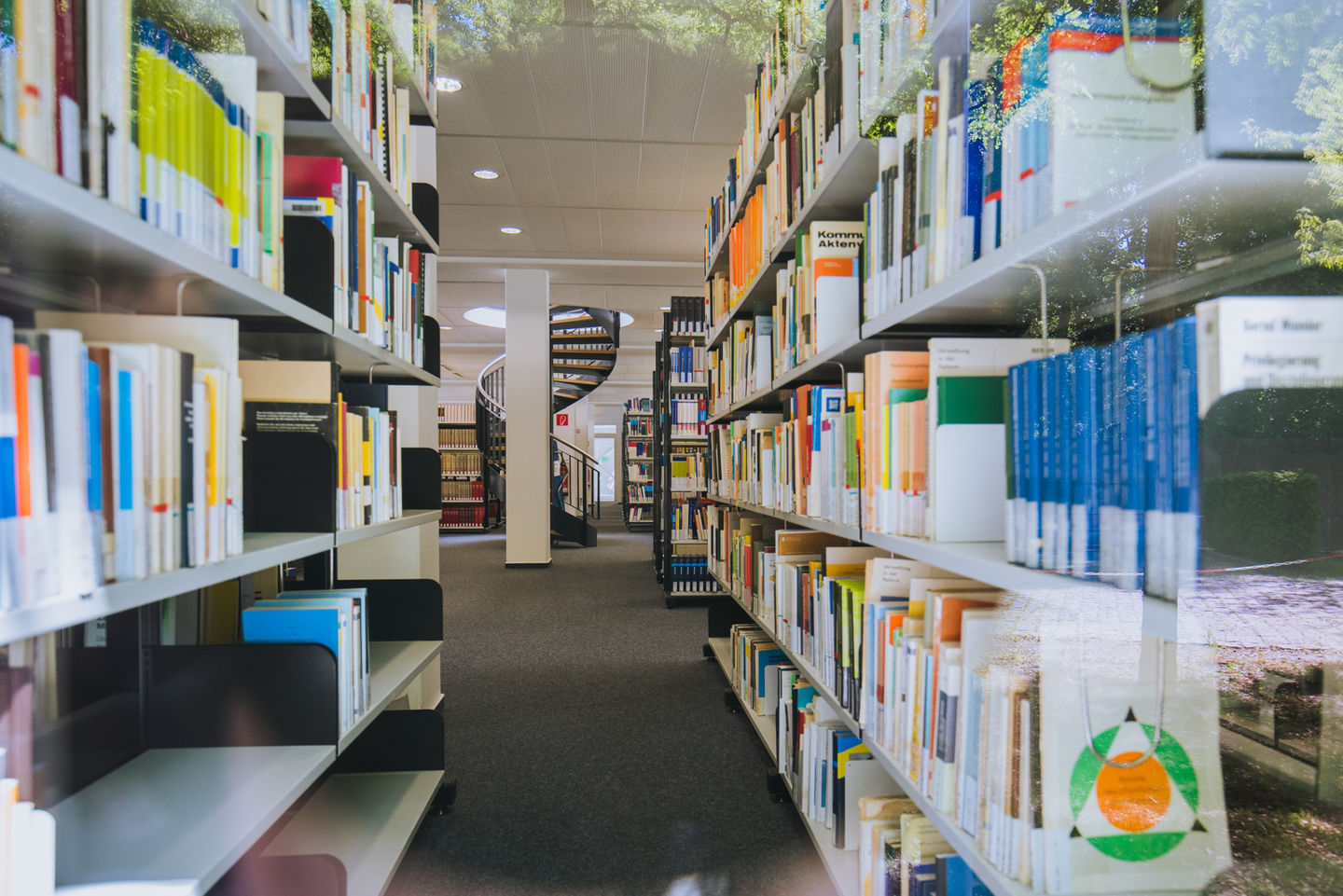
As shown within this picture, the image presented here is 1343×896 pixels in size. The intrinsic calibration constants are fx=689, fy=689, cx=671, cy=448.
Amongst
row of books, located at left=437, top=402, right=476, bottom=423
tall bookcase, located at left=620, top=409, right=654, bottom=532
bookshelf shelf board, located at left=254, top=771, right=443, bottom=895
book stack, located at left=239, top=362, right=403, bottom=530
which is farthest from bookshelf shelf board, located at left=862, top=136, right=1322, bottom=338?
row of books, located at left=437, top=402, right=476, bottom=423

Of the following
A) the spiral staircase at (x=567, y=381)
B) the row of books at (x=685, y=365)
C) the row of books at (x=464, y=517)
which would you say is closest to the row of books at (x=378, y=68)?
the row of books at (x=685, y=365)

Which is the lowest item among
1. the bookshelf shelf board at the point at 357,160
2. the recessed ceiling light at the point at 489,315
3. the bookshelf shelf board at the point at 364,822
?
the bookshelf shelf board at the point at 364,822

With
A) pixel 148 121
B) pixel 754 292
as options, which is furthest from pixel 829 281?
pixel 148 121

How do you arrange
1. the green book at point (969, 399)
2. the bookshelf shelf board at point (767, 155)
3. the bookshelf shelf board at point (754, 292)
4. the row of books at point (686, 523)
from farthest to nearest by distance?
the row of books at point (686, 523) → the bookshelf shelf board at point (754, 292) → the bookshelf shelf board at point (767, 155) → the green book at point (969, 399)

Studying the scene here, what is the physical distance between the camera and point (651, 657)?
331cm

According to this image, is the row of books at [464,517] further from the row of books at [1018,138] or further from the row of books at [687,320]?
the row of books at [1018,138]

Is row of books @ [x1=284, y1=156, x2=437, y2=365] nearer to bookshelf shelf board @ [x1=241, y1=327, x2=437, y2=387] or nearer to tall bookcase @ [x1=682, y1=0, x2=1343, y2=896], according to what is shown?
bookshelf shelf board @ [x1=241, y1=327, x2=437, y2=387]

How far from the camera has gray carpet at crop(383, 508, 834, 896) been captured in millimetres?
1559

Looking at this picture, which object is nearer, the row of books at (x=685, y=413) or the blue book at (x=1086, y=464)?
the blue book at (x=1086, y=464)

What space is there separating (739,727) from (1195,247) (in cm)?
227

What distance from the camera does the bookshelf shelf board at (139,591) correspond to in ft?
1.90

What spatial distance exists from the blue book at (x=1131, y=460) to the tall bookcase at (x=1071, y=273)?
16mm

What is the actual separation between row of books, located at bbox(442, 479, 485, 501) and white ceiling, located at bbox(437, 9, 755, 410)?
112 inches

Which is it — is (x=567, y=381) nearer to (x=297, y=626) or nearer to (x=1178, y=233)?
(x=297, y=626)
